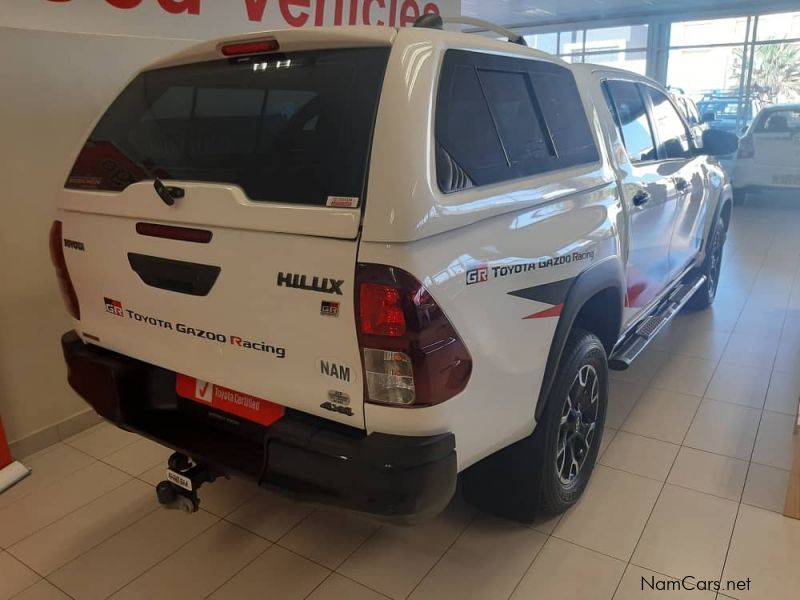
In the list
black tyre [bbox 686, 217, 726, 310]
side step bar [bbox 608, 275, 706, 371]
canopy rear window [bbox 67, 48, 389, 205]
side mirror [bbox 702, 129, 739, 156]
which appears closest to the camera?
canopy rear window [bbox 67, 48, 389, 205]

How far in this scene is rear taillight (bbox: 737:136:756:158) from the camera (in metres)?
8.64

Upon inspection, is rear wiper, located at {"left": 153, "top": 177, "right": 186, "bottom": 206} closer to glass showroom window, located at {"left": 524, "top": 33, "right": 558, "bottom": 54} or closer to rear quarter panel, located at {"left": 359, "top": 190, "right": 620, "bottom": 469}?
rear quarter panel, located at {"left": 359, "top": 190, "right": 620, "bottom": 469}

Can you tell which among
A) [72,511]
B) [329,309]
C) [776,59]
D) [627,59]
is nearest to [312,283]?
[329,309]

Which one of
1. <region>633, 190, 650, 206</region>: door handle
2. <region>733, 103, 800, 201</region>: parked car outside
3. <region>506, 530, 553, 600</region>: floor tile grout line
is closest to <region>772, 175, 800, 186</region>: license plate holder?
<region>733, 103, 800, 201</region>: parked car outside

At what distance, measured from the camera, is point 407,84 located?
60.9 inches

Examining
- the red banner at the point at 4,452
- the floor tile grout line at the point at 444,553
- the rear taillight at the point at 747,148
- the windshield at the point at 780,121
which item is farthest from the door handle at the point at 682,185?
the windshield at the point at 780,121

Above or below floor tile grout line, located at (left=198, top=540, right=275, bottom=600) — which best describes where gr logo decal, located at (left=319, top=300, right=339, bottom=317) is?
above

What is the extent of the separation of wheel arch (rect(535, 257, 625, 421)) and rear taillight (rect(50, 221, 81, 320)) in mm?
1588

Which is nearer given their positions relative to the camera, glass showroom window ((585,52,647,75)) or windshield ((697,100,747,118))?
windshield ((697,100,747,118))

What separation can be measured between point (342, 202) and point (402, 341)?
0.36 metres

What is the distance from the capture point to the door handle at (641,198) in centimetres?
270

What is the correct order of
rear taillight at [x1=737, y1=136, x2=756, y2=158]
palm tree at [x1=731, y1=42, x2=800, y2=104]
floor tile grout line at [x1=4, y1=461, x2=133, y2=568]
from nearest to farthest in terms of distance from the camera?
floor tile grout line at [x1=4, y1=461, x2=133, y2=568] < rear taillight at [x1=737, y1=136, x2=756, y2=158] < palm tree at [x1=731, y1=42, x2=800, y2=104]

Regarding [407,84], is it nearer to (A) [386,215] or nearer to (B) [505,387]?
(A) [386,215]

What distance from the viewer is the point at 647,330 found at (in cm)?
315
